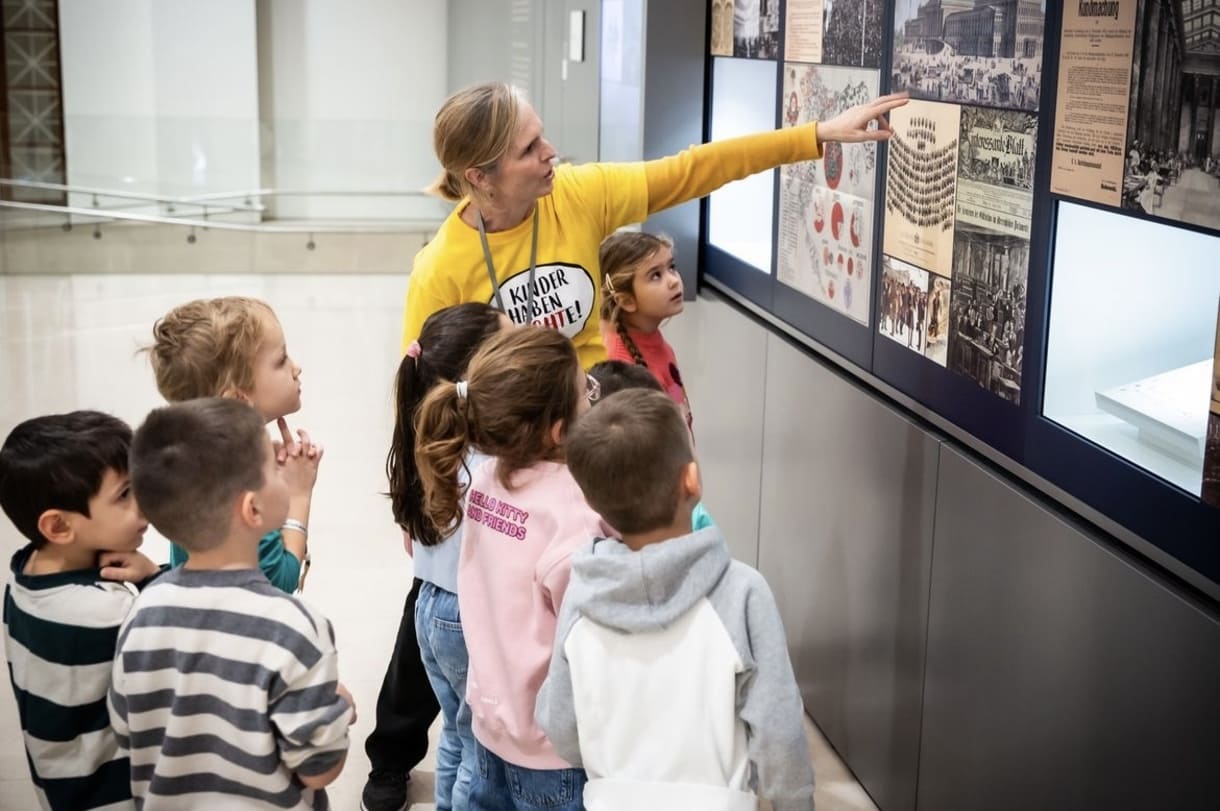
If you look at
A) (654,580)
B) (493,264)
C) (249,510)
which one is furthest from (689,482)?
(493,264)

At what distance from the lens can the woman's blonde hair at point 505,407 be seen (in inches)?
96.1

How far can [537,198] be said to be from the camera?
3.24 meters

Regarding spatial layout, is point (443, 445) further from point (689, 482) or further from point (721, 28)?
point (721, 28)

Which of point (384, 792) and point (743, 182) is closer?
point (384, 792)

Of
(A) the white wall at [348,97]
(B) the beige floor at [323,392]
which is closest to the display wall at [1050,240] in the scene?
(B) the beige floor at [323,392]

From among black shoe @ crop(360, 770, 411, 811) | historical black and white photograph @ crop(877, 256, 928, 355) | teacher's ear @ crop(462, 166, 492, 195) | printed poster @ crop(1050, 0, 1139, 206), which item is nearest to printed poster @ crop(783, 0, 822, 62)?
historical black and white photograph @ crop(877, 256, 928, 355)

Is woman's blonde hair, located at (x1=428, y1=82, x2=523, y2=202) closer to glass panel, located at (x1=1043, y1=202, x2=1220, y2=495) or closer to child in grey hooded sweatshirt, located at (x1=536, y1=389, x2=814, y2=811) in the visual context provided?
child in grey hooded sweatshirt, located at (x1=536, y1=389, x2=814, y2=811)

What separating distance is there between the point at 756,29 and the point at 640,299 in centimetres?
111

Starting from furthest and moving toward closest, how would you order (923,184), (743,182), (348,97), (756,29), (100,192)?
(348,97) < (100,192) < (743,182) < (756,29) < (923,184)

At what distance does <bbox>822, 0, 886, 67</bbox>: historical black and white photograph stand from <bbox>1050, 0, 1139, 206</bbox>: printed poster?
0.88 meters

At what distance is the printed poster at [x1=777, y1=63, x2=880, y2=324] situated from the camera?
3451mm

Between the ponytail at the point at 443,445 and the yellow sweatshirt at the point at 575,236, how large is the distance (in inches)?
26.3

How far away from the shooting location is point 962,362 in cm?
293

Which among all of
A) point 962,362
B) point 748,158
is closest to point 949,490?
point 962,362
